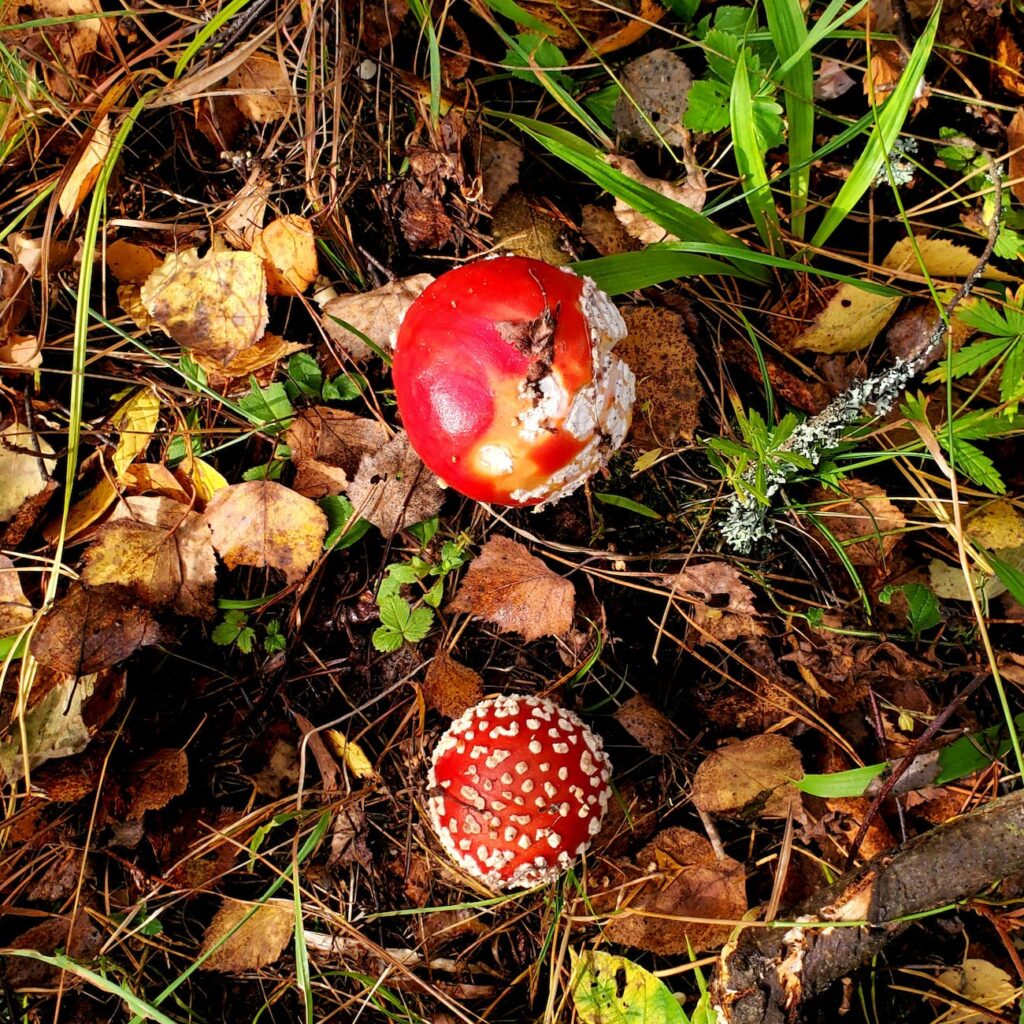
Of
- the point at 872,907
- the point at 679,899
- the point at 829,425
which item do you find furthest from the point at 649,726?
the point at 829,425

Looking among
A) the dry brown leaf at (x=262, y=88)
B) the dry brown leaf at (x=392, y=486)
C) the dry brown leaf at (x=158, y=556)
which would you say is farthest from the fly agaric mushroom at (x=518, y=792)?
the dry brown leaf at (x=262, y=88)

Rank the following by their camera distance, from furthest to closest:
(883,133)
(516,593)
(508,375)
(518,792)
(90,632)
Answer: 1. (516,593)
2. (90,632)
3. (883,133)
4. (518,792)
5. (508,375)

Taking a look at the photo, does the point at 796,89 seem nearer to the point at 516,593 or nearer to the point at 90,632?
the point at 516,593

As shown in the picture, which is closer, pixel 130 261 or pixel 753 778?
pixel 753 778

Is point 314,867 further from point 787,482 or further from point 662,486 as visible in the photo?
point 787,482

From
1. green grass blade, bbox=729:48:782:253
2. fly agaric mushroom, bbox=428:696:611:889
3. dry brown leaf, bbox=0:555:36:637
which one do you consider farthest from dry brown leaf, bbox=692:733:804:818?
dry brown leaf, bbox=0:555:36:637

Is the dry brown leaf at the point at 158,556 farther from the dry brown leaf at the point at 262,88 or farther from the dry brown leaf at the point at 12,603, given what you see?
the dry brown leaf at the point at 262,88
